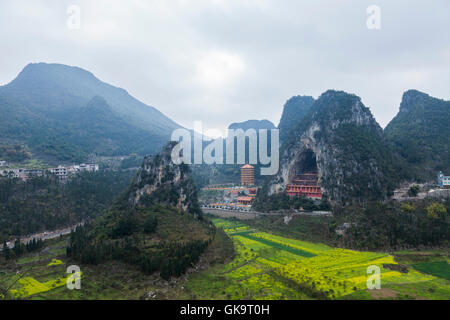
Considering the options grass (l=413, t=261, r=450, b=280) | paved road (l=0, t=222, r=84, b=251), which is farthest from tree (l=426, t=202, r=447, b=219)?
paved road (l=0, t=222, r=84, b=251)

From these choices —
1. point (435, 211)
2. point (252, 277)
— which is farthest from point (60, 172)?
point (435, 211)

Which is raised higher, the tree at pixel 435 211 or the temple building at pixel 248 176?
the temple building at pixel 248 176

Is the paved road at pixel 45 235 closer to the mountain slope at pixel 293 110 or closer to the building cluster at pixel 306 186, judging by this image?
the building cluster at pixel 306 186

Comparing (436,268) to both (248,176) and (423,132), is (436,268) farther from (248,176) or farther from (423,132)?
(248,176)

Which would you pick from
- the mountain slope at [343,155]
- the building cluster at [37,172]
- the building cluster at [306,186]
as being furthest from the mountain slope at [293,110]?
the building cluster at [37,172]

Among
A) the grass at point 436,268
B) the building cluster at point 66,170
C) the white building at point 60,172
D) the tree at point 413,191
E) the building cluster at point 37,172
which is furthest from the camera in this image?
the building cluster at point 66,170
